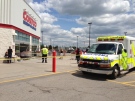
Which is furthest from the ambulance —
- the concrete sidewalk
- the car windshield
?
the concrete sidewalk

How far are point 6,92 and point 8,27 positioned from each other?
623 inches

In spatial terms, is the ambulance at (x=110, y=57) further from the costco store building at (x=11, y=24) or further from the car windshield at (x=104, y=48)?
the costco store building at (x=11, y=24)

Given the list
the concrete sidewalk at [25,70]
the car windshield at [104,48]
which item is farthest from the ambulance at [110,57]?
the concrete sidewalk at [25,70]

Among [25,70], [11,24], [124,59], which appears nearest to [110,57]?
[124,59]

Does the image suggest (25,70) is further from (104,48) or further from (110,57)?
(110,57)

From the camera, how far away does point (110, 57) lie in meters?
10.1

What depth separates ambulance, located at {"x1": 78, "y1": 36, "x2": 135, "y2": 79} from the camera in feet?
32.8

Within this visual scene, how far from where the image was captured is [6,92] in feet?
22.8

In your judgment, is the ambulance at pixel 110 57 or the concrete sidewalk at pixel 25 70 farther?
the concrete sidewalk at pixel 25 70

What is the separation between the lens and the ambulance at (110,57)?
32.8 feet

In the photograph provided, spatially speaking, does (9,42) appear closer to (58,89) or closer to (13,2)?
(13,2)

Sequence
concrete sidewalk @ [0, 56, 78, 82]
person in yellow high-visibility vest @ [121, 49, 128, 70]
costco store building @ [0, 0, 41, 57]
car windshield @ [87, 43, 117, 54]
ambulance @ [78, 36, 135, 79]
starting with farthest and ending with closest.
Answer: costco store building @ [0, 0, 41, 57] → person in yellow high-visibility vest @ [121, 49, 128, 70] → car windshield @ [87, 43, 117, 54] → concrete sidewalk @ [0, 56, 78, 82] → ambulance @ [78, 36, 135, 79]

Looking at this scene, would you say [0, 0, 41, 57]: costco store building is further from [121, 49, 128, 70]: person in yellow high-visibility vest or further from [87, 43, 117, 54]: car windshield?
[121, 49, 128, 70]: person in yellow high-visibility vest

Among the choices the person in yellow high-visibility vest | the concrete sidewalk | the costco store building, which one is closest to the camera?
the concrete sidewalk
